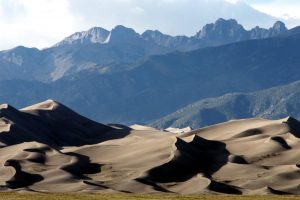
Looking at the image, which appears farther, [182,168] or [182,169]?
[182,168]

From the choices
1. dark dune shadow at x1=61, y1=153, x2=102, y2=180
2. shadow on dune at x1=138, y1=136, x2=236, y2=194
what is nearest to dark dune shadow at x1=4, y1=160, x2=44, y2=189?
dark dune shadow at x1=61, y1=153, x2=102, y2=180

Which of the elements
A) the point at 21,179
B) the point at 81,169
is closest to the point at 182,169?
the point at 81,169

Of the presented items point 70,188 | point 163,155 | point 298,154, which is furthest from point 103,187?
point 298,154

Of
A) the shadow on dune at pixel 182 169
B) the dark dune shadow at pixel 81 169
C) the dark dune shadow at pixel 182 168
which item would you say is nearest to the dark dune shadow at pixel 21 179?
the dark dune shadow at pixel 81 169

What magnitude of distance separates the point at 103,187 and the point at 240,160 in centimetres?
4684

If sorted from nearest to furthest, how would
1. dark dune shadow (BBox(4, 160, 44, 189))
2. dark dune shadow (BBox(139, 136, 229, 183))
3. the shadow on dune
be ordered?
dark dune shadow (BBox(4, 160, 44, 189)), the shadow on dune, dark dune shadow (BBox(139, 136, 229, 183))

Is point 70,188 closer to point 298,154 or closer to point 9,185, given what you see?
point 9,185

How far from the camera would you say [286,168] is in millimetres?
180500

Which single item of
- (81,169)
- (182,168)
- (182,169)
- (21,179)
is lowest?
(21,179)

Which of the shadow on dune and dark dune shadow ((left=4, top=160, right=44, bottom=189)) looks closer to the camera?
dark dune shadow ((left=4, top=160, right=44, bottom=189))

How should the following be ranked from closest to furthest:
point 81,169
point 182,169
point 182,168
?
point 182,169
point 182,168
point 81,169

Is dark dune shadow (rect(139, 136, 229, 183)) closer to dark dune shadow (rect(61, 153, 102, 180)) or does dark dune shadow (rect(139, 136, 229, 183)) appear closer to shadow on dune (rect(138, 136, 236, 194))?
shadow on dune (rect(138, 136, 236, 194))

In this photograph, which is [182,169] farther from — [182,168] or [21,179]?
[21,179]

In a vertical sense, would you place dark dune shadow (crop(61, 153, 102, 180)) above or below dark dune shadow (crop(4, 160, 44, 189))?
above
